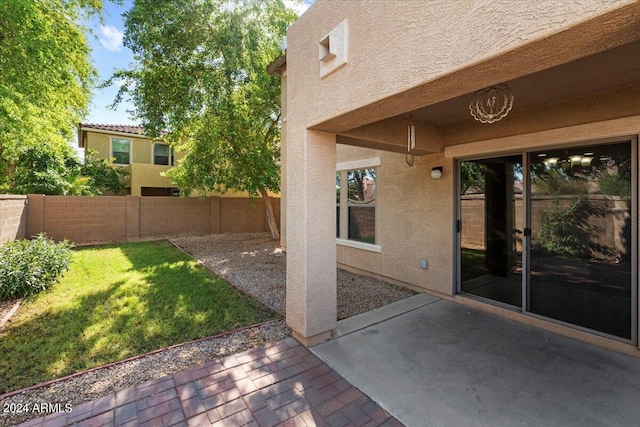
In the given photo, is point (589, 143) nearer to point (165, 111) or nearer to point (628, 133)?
point (628, 133)

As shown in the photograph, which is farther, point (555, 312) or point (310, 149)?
point (555, 312)

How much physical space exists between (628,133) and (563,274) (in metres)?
2.17

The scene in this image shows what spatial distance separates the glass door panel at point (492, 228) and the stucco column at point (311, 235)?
3200 millimetres

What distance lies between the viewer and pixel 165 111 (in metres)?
11.6

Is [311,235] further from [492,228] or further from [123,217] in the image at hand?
[123,217]

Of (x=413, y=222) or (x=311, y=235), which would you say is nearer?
(x=311, y=235)

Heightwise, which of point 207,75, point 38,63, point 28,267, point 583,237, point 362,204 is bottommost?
point 28,267

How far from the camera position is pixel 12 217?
895 centimetres

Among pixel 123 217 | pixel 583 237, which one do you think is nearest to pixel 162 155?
pixel 123 217

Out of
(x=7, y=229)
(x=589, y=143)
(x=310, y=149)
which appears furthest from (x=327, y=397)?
(x=7, y=229)

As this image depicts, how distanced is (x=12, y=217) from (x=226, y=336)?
946 centimetres

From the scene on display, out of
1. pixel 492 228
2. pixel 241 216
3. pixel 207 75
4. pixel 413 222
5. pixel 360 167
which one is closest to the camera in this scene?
pixel 492 228

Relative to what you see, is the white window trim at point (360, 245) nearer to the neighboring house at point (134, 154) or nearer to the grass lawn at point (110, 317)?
the grass lawn at point (110, 317)

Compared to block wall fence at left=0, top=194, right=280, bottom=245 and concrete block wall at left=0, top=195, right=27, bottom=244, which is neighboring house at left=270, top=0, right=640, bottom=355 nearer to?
concrete block wall at left=0, top=195, right=27, bottom=244
